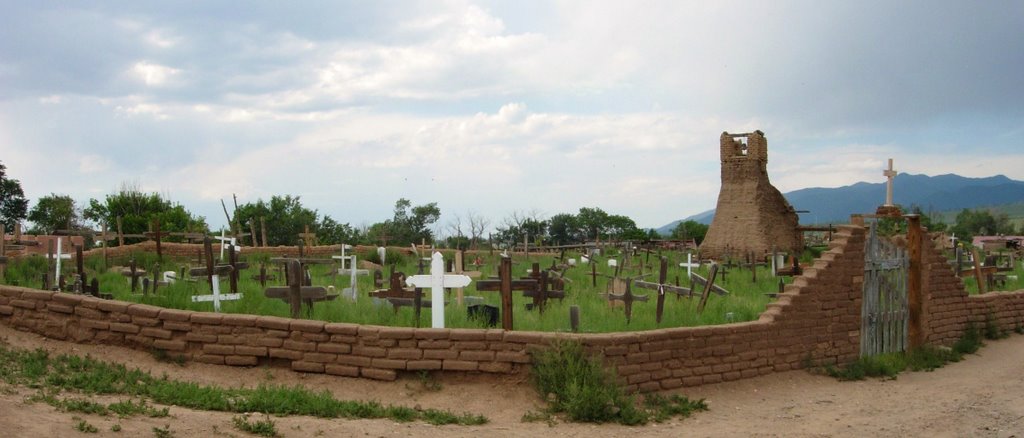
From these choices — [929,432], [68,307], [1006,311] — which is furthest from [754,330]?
[68,307]

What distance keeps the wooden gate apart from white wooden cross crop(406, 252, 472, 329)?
6.01m

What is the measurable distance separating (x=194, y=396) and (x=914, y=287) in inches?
412

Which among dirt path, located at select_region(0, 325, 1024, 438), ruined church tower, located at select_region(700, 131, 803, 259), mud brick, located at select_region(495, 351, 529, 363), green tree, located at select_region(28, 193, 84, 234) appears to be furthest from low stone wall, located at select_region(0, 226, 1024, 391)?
green tree, located at select_region(28, 193, 84, 234)

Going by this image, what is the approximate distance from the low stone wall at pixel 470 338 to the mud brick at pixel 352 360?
11mm

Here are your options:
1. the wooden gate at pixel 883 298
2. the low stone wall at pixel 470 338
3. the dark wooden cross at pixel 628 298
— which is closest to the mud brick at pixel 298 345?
the low stone wall at pixel 470 338

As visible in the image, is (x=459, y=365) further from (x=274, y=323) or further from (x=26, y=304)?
(x=26, y=304)

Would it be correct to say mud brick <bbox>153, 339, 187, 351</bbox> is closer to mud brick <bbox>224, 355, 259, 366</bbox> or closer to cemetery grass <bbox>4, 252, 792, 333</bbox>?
mud brick <bbox>224, 355, 259, 366</bbox>

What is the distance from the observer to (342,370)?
9.95 m

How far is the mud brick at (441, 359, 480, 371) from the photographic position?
9656mm

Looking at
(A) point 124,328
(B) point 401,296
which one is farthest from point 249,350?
(B) point 401,296

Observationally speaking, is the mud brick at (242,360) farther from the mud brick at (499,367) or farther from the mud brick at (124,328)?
the mud brick at (499,367)

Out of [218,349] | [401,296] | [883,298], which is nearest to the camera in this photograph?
[218,349]

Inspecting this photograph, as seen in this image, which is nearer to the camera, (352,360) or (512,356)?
(512,356)

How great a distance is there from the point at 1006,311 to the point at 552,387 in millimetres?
10649
